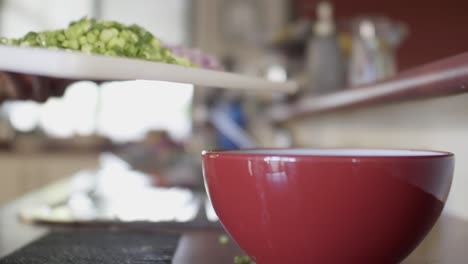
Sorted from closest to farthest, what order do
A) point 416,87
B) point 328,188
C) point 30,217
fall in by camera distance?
point 328,188 < point 416,87 < point 30,217

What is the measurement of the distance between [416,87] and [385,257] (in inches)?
15.4

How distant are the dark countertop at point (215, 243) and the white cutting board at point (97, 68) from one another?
0.19m

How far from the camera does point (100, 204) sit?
111 cm

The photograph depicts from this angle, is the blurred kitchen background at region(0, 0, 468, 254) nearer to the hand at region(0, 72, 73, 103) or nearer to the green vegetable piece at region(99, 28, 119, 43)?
the hand at region(0, 72, 73, 103)

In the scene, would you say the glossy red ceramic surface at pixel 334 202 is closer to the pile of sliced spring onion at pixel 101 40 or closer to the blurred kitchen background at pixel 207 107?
the pile of sliced spring onion at pixel 101 40

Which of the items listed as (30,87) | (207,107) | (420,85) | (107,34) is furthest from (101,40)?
(207,107)

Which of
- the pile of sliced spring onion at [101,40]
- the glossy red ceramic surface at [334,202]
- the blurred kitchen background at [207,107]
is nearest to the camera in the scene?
the glossy red ceramic surface at [334,202]

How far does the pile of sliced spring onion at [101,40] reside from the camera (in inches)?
20.3

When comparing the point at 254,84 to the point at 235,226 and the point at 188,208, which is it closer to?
the point at 235,226

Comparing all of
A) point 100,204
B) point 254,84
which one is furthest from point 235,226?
point 100,204

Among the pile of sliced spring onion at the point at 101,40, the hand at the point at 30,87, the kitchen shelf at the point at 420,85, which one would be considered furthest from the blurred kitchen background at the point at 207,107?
the pile of sliced spring onion at the point at 101,40

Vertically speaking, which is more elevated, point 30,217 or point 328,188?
point 328,188

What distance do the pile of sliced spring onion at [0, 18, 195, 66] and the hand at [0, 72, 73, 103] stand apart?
0.13 metres

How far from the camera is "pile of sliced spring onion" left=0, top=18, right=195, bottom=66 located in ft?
1.69
